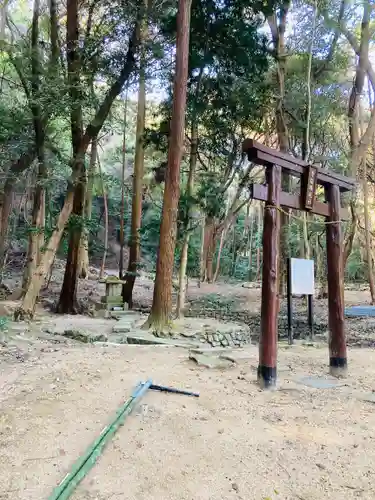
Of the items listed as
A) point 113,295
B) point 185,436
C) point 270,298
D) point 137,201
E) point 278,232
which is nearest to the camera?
point 185,436

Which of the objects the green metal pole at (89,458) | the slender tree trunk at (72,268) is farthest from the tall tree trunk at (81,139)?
the green metal pole at (89,458)

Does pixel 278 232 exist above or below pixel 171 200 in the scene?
below

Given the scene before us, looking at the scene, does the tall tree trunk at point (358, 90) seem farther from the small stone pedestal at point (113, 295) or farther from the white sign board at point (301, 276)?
the small stone pedestal at point (113, 295)

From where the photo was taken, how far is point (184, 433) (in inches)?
121

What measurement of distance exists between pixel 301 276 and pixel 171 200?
2578 millimetres

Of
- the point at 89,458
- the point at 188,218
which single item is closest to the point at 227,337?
the point at 188,218

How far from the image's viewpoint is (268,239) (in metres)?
4.49

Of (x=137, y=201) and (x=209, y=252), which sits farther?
(x=209, y=252)

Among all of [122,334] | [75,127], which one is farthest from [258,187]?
[75,127]

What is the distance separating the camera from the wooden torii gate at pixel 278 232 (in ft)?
14.4

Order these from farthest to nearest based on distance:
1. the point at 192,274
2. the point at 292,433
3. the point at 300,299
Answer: the point at 192,274
the point at 300,299
the point at 292,433

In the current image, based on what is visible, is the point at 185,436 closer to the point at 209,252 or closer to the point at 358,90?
the point at 358,90

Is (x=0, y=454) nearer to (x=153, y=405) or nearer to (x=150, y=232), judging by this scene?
(x=153, y=405)

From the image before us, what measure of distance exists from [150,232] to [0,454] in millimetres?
8398
